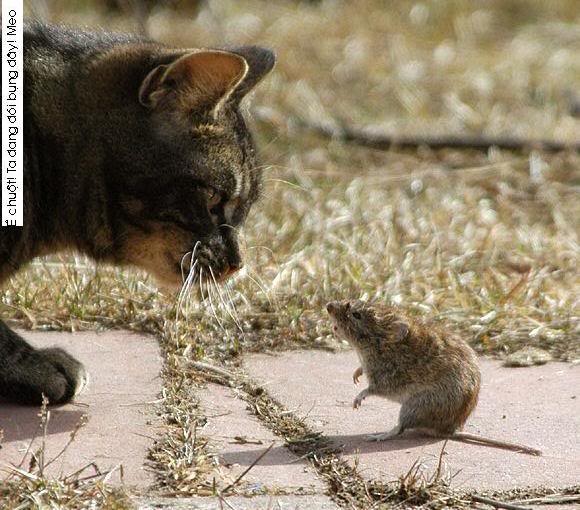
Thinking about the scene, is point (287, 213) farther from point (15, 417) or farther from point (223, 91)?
point (15, 417)

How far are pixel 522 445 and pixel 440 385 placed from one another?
28cm

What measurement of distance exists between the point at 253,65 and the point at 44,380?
1245 millimetres

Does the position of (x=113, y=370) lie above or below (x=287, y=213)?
below

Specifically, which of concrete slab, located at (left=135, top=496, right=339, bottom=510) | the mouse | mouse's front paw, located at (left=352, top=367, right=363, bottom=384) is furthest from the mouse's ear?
concrete slab, located at (left=135, top=496, right=339, bottom=510)

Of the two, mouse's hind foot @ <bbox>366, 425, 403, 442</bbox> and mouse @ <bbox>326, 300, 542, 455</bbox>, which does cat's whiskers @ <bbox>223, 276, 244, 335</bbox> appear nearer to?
mouse @ <bbox>326, 300, 542, 455</bbox>

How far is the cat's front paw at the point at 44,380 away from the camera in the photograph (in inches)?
123

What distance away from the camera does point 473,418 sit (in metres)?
3.21

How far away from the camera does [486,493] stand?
2.64 m

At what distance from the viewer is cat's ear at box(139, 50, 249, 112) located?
10.6 ft

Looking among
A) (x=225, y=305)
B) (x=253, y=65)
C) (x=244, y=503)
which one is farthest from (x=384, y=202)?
(x=244, y=503)

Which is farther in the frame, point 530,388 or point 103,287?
point 103,287

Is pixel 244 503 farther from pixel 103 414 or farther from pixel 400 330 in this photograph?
pixel 400 330

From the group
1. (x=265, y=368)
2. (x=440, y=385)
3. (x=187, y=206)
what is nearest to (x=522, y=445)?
(x=440, y=385)

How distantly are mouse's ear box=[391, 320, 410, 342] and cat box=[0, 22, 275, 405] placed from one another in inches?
20.8
